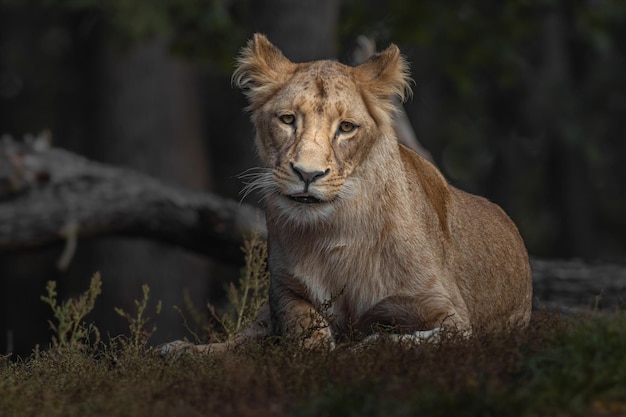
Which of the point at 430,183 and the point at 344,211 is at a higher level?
the point at 430,183

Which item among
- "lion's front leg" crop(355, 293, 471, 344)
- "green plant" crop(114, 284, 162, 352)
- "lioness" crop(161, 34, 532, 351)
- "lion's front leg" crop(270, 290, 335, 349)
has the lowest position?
"green plant" crop(114, 284, 162, 352)

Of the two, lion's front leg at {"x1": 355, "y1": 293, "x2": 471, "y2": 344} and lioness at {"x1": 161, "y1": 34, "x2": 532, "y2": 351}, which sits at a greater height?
lioness at {"x1": 161, "y1": 34, "x2": 532, "y2": 351}

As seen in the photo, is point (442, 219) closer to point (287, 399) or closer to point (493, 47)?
point (287, 399)

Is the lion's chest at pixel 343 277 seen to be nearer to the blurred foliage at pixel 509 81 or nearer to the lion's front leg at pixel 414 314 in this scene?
the lion's front leg at pixel 414 314

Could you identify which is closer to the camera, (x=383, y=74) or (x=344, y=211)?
(x=344, y=211)

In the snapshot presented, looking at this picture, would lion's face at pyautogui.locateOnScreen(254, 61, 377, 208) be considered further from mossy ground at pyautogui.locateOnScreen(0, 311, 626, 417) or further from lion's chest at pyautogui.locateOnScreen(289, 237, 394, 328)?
mossy ground at pyautogui.locateOnScreen(0, 311, 626, 417)

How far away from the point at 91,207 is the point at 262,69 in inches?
184

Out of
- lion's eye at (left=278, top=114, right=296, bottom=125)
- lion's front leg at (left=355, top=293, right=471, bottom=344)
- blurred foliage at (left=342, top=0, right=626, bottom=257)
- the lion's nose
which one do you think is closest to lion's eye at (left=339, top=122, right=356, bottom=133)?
lion's eye at (left=278, top=114, right=296, bottom=125)

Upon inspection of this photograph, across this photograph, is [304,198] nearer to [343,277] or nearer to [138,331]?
[343,277]

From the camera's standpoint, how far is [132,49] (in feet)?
58.7

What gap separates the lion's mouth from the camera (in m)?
6.51

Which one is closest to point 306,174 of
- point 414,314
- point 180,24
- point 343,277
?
point 343,277

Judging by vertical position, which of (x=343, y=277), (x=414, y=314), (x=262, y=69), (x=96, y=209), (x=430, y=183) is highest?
(x=262, y=69)

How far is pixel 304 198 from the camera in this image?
6.53 m
